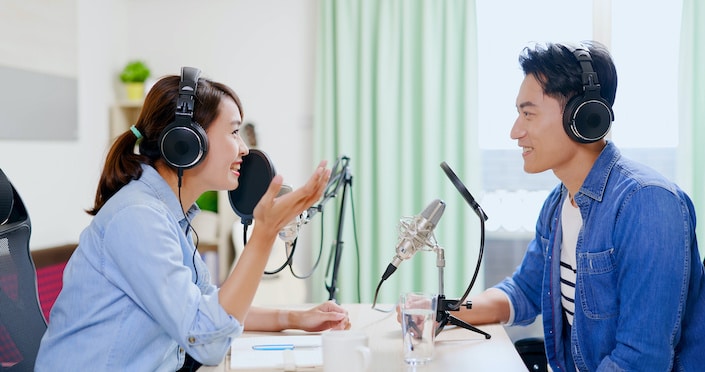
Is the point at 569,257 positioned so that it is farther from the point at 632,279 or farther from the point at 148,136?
the point at 148,136

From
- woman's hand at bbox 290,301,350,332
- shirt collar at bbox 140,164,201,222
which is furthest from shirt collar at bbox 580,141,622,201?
shirt collar at bbox 140,164,201,222

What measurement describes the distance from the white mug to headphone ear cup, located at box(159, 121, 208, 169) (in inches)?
17.4

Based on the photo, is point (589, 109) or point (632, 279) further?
point (589, 109)

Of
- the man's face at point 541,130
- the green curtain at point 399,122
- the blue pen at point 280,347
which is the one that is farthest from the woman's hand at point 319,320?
the green curtain at point 399,122

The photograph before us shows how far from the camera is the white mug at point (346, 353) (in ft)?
4.18

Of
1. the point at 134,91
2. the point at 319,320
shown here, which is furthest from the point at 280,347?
the point at 134,91

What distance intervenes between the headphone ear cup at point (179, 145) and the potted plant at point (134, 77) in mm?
2605

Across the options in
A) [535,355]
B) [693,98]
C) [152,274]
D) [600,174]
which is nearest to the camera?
[152,274]

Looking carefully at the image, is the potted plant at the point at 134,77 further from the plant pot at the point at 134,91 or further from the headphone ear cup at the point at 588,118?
the headphone ear cup at the point at 588,118

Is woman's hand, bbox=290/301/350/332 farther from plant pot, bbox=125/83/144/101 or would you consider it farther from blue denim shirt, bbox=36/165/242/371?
plant pot, bbox=125/83/144/101

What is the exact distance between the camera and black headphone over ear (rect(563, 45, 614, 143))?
1.58 m

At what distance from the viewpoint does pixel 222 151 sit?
152 cm

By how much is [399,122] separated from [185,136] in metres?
2.46

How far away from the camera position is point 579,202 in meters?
1.65
